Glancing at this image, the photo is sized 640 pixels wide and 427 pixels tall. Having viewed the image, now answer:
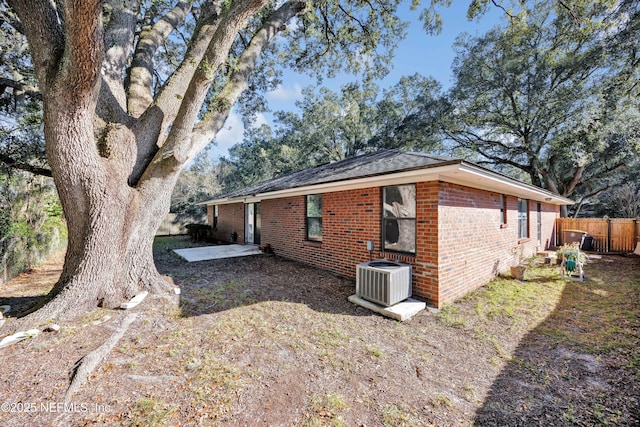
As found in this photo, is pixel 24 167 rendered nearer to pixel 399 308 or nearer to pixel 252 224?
pixel 252 224

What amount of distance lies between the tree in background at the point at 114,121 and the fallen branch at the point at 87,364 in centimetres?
121

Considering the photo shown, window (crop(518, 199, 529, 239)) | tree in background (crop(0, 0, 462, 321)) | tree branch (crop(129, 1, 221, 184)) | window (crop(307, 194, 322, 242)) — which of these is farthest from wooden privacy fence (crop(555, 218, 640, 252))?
tree branch (crop(129, 1, 221, 184))

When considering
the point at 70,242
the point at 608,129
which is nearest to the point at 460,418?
the point at 70,242

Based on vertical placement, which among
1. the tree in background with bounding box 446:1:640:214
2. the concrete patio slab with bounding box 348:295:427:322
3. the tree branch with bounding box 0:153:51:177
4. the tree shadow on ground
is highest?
the tree in background with bounding box 446:1:640:214

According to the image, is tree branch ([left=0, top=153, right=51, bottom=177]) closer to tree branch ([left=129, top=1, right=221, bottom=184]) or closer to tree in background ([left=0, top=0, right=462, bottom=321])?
tree in background ([left=0, top=0, right=462, bottom=321])

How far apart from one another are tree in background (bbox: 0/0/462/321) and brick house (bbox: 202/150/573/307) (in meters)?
3.31

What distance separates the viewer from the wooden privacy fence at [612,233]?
1103 centimetres

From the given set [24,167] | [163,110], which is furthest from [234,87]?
[24,167]

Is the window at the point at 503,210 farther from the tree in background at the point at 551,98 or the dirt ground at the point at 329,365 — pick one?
the tree in background at the point at 551,98

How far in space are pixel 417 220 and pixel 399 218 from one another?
483 millimetres

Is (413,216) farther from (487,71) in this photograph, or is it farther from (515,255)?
(487,71)

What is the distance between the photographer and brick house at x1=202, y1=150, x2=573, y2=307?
4812mm

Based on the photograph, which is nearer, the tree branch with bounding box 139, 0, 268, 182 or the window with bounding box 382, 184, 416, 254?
the tree branch with bounding box 139, 0, 268, 182

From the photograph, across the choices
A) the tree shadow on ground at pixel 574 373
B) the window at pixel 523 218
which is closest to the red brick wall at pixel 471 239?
the window at pixel 523 218
